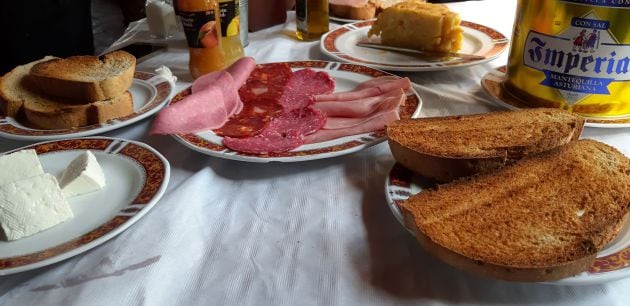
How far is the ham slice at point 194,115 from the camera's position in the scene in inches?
34.6

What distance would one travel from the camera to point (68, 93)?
1056 millimetres

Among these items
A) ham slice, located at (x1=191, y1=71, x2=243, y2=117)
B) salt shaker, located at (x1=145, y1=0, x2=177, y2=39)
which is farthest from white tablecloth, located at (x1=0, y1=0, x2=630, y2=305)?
salt shaker, located at (x1=145, y1=0, x2=177, y2=39)

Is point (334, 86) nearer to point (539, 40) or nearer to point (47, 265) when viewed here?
point (539, 40)

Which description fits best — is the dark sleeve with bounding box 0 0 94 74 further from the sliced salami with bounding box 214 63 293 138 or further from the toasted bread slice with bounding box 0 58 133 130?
the sliced salami with bounding box 214 63 293 138

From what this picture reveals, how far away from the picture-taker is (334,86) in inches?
44.9

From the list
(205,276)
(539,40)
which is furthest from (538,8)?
(205,276)

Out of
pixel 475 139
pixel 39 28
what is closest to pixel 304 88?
pixel 475 139

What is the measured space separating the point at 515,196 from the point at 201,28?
89 centimetres

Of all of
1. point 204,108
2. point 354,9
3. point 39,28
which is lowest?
point 39,28

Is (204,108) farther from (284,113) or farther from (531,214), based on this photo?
(531,214)

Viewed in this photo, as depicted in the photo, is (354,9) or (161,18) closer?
(161,18)

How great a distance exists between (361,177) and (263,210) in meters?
0.18

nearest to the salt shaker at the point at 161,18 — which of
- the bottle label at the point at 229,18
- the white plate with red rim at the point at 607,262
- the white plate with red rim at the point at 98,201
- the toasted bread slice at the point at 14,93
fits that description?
the bottle label at the point at 229,18

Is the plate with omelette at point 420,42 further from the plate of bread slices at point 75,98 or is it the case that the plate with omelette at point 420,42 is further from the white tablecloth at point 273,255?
the plate of bread slices at point 75,98
